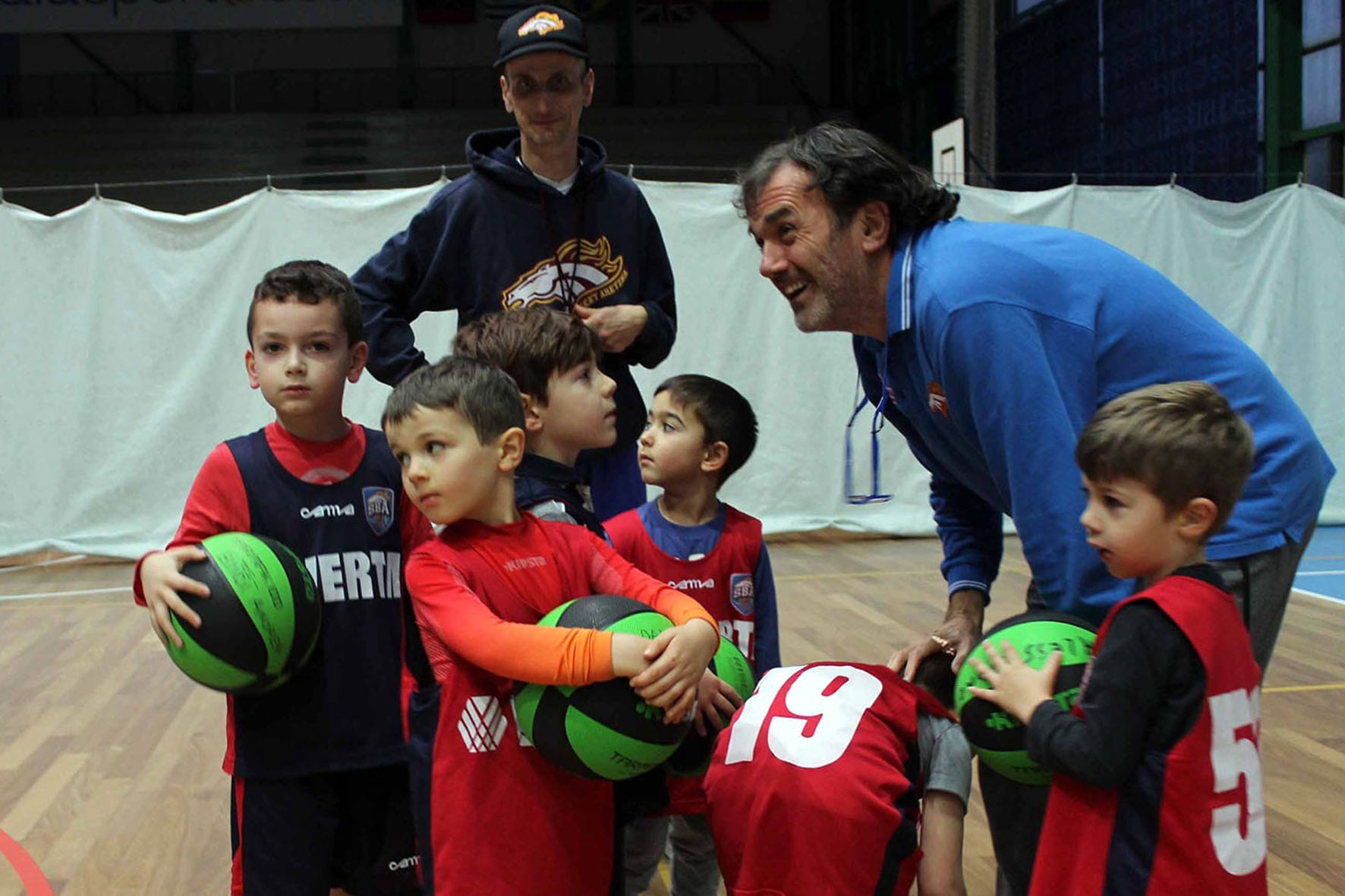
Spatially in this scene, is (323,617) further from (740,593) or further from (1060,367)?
(1060,367)

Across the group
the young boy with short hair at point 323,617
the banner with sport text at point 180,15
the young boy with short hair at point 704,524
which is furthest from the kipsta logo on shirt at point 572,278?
the banner with sport text at point 180,15

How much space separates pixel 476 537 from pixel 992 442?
797mm

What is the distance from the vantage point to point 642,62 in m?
17.5

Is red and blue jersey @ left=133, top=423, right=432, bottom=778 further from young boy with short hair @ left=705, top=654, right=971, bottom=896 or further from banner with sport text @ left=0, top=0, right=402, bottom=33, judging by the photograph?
banner with sport text @ left=0, top=0, right=402, bottom=33

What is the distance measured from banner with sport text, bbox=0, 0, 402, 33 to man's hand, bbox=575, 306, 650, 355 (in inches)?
495

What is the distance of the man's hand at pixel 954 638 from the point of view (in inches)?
87.1

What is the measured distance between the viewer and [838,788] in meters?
1.73

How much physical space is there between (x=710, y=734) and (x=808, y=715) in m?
0.28

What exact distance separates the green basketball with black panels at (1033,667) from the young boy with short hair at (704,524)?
95 centimetres

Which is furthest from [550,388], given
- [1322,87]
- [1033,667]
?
[1322,87]

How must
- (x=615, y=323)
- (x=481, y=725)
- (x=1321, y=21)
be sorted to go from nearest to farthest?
(x=481, y=725) → (x=615, y=323) → (x=1321, y=21)

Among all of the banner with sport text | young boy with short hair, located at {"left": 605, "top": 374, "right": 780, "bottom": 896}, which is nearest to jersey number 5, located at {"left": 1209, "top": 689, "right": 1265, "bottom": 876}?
young boy with short hair, located at {"left": 605, "top": 374, "right": 780, "bottom": 896}

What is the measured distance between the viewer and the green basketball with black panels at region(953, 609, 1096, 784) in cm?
175

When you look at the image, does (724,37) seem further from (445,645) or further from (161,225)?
(445,645)
